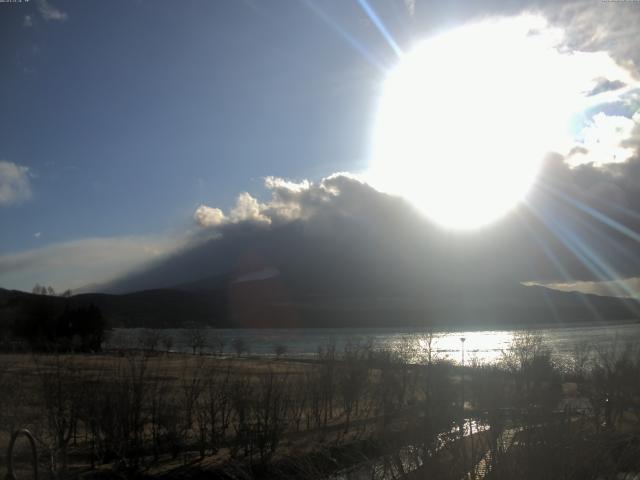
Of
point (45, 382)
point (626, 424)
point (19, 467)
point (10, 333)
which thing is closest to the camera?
point (19, 467)

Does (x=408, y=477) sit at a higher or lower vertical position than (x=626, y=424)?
higher

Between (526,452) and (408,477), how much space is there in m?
1.57

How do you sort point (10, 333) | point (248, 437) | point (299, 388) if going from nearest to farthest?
point (248, 437) → point (299, 388) → point (10, 333)

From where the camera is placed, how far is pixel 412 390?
3516 centimetres

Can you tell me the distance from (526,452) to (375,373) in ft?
93.1

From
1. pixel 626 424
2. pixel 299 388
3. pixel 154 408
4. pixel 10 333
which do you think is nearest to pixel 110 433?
pixel 154 408

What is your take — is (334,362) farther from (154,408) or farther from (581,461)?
(581,461)

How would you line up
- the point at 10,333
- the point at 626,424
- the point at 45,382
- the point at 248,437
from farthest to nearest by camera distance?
the point at 10,333
the point at 626,424
the point at 248,437
the point at 45,382

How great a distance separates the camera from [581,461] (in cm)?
770

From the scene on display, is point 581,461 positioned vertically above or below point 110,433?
above

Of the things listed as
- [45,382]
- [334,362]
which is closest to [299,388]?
[334,362]

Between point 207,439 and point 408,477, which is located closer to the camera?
point 408,477

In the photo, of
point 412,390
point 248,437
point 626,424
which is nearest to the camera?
point 248,437

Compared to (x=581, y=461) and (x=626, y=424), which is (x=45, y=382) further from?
(x=626, y=424)
